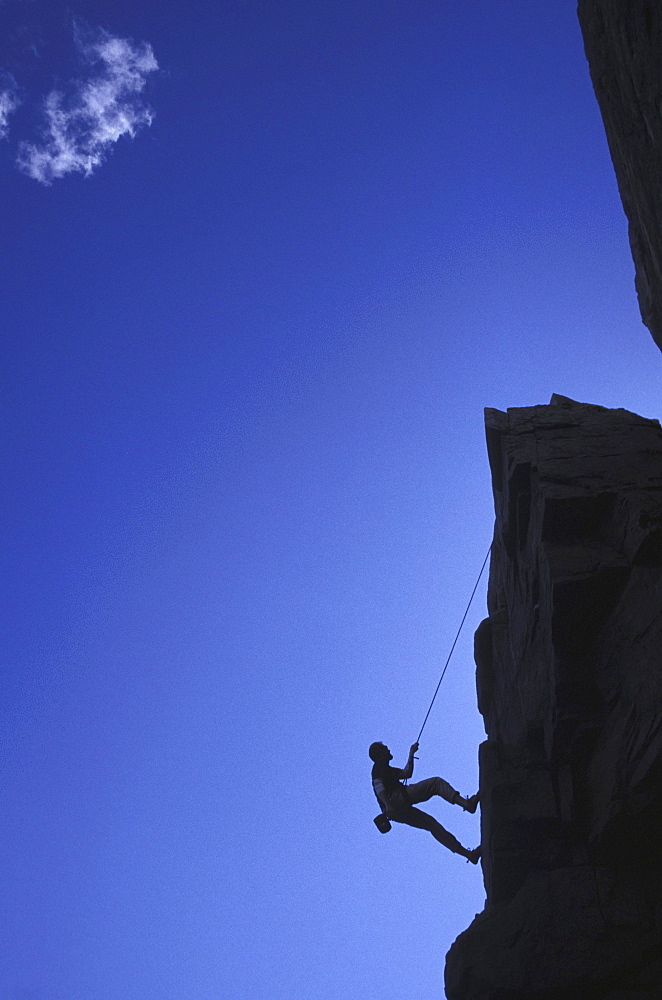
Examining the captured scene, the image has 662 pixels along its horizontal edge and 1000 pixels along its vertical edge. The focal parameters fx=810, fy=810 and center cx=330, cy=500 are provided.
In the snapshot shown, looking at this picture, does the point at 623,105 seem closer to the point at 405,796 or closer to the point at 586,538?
the point at 586,538

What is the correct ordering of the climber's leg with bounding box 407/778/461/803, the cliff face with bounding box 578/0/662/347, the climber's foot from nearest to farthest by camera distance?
1. the cliff face with bounding box 578/0/662/347
2. the climber's foot
3. the climber's leg with bounding box 407/778/461/803

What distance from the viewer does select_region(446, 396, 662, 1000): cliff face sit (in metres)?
10.6

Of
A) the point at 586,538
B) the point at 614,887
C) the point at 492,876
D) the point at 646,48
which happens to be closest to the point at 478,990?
the point at 492,876

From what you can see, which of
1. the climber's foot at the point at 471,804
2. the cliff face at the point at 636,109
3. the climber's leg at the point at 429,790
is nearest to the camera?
the cliff face at the point at 636,109

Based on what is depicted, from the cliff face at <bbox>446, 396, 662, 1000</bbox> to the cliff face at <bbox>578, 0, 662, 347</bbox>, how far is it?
3.13 m

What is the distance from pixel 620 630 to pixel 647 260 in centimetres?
605

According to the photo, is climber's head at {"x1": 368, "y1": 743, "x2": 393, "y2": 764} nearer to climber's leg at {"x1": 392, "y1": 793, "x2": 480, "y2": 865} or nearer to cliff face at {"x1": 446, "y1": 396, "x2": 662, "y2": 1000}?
climber's leg at {"x1": 392, "y1": 793, "x2": 480, "y2": 865}

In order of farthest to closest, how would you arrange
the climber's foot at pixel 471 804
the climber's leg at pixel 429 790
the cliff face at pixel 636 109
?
1. the climber's leg at pixel 429 790
2. the climber's foot at pixel 471 804
3. the cliff face at pixel 636 109

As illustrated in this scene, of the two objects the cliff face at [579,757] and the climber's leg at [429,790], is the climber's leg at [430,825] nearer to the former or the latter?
the climber's leg at [429,790]

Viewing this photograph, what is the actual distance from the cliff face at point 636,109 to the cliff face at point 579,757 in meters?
3.13

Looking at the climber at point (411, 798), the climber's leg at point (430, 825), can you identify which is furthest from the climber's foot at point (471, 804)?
the climber's leg at point (430, 825)

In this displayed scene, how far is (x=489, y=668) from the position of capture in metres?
16.5

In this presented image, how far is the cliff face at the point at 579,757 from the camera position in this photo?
10633 millimetres

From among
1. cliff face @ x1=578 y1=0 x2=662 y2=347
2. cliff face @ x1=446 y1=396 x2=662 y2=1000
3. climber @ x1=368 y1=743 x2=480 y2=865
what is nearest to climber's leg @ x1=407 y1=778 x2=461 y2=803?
climber @ x1=368 y1=743 x2=480 y2=865
